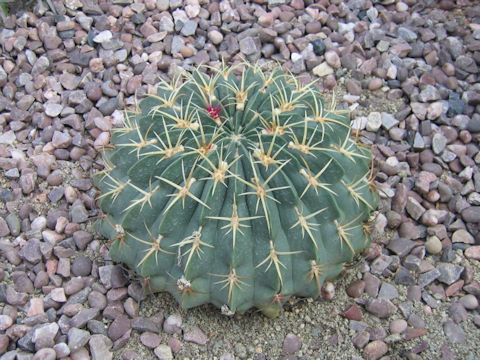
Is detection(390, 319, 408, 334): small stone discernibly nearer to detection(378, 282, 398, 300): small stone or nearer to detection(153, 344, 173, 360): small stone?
detection(378, 282, 398, 300): small stone

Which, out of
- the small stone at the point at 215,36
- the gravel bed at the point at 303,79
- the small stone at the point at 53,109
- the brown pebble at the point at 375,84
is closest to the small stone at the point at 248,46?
the gravel bed at the point at 303,79

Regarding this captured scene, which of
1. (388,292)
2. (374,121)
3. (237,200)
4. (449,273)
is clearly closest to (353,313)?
(388,292)

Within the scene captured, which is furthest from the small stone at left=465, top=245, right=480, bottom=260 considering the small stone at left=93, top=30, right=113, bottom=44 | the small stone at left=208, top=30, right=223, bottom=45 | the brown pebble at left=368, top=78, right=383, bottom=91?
the small stone at left=93, top=30, right=113, bottom=44

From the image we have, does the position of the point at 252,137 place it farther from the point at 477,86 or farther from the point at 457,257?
the point at 477,86

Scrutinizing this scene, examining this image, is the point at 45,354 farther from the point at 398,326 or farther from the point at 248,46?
the point at 248,46

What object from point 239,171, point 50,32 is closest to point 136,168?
point 239,171

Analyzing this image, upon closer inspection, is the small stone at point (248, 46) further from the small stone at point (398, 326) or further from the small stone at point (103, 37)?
the small stone at point (398, 326)
